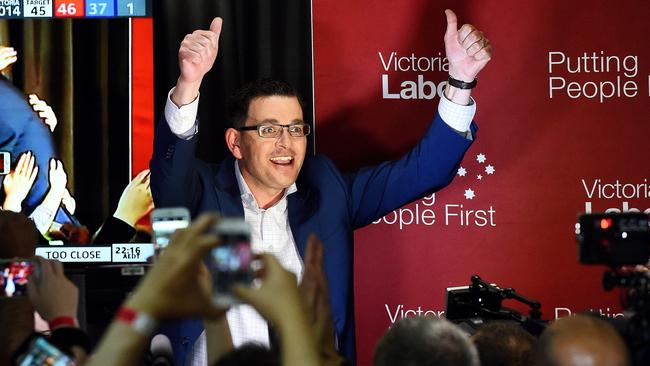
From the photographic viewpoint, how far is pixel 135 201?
4.75m

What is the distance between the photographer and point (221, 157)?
15.9ft

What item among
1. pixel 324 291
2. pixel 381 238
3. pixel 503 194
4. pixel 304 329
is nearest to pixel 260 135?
pixel 381 238

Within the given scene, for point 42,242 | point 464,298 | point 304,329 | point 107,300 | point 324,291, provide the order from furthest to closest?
point 42,242 < point 464,298 < point 107,300 < point 324,291 < point 304,329

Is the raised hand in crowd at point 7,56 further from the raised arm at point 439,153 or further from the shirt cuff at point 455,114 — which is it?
the shirt cuff at point 455,114

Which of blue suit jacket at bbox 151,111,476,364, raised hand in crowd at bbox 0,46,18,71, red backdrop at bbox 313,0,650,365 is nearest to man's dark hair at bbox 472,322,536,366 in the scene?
blue suit jacket at bbox 151,111,476,364

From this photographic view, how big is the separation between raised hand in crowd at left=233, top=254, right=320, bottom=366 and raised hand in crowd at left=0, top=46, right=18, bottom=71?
130 inches

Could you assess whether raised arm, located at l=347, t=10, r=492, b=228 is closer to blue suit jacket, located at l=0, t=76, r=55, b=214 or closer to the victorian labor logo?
the victorian labor logo

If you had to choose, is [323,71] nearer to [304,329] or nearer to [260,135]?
[260,135]

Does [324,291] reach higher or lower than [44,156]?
lower

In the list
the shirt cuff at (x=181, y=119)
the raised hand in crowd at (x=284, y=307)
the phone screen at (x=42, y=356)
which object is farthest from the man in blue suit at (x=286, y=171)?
the raised hand in crowd at (x=284, y=307)

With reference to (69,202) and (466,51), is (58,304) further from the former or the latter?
(69,202)

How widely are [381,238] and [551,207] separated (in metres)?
0.81

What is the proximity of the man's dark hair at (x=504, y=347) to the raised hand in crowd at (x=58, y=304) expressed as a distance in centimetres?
94

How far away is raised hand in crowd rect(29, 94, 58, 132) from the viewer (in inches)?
186
